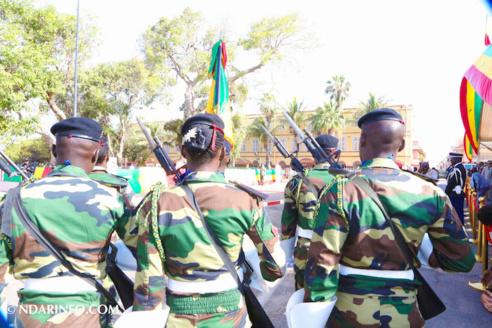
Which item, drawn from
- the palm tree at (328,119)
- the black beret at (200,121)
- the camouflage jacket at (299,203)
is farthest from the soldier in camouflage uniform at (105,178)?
the palm tree at (328,119)

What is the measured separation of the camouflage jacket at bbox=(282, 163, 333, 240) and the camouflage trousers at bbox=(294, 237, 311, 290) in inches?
5.1

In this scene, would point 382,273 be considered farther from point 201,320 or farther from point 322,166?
point 322,166

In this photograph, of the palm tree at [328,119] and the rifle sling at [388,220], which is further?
the palm tree at [328,119]

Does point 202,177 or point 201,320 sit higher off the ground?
point 202,177

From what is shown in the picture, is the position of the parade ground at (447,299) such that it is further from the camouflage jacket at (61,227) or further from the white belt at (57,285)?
the white belt at (57,285)

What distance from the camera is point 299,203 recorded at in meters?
2.96

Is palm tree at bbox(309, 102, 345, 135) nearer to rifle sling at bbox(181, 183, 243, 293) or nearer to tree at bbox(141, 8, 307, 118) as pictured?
tree at bbox(141, 8, 307, 118)

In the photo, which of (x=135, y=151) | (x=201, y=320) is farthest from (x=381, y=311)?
(x=135, y=151)

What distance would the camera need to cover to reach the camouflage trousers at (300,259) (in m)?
2.82

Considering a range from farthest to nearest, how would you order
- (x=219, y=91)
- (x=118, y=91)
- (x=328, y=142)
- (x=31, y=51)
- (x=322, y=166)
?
(x=118, y=91) < (x=31, y=51) < (x=219, y=91) < (x=328, y=142) < (x=322, y=166)

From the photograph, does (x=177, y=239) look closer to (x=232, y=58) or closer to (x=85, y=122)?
(x=85, y=122)

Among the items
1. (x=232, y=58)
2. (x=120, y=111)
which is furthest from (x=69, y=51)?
(x=232, y=58)

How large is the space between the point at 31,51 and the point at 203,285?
14.0 meters

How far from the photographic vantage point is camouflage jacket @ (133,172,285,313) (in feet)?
5.07
